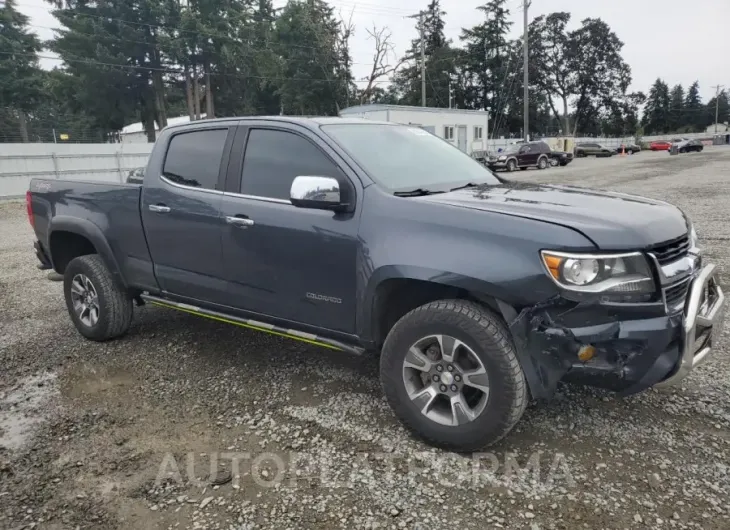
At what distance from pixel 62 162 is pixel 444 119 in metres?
21.4

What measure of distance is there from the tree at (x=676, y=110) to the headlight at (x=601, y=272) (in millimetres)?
116955

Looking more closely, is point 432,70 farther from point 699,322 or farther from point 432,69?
point 699,322

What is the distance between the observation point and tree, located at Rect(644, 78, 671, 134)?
10231 centimetres

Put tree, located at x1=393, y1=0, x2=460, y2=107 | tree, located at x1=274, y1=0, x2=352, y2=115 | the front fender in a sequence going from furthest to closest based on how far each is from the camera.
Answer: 1. tree, located at x1=393, y1=0, x2=460, y2=107
2. tree, located at x1=274, y1=0, x2=352, y2=115
3. the front fender

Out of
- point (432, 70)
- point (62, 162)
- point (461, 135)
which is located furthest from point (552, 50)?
point (62, 162)

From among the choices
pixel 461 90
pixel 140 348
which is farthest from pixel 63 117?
pixel 140 348

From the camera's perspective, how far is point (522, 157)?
1210 inches

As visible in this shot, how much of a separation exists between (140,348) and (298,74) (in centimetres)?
4776

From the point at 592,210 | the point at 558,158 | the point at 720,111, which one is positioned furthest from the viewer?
the point at 720,111

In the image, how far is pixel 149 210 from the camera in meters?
4.24

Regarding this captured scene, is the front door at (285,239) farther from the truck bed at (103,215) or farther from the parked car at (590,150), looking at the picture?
the parked car at (590,150)

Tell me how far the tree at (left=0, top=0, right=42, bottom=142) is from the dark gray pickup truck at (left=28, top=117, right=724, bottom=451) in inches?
1800

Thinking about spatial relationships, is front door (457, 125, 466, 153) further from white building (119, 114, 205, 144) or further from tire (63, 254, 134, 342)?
tire (63, 254, 134, 342)

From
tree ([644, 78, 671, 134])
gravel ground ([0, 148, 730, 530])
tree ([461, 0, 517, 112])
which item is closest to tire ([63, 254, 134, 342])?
gravel ground ([0, 148, 730, 530])
